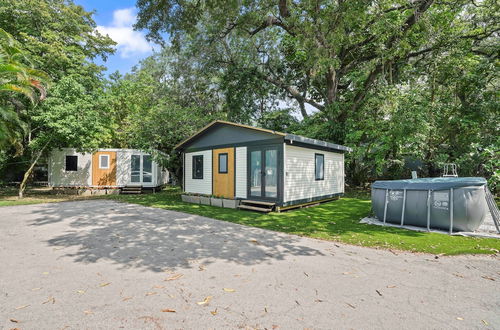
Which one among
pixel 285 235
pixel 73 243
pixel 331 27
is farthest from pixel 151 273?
pixel 331 27

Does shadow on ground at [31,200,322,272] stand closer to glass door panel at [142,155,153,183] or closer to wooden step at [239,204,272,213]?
wooden step at [239,204,272,213]

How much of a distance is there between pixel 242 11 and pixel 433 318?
1132cm

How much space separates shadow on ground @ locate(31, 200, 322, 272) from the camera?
434 centimetres

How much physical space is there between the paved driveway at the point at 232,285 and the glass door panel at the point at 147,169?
1064cm

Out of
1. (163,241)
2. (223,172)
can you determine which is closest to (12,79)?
(223,172)

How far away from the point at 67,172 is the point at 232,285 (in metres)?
16.3

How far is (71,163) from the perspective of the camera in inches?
617

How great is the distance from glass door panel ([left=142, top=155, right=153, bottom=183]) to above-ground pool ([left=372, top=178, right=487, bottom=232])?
13.3 m

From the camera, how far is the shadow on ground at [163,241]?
4336mm

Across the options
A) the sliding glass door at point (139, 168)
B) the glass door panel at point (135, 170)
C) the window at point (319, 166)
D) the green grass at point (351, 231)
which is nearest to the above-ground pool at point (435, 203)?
the green grass at point (351, 231)

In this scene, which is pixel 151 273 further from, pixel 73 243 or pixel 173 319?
pixel 73 243

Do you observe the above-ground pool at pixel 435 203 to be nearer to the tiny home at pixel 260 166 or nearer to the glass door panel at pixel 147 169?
the tiny home at pixel 260 166

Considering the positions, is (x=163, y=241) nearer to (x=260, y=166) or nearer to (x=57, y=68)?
(x=260, y=166)

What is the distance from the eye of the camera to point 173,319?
2533 mm
